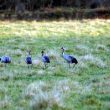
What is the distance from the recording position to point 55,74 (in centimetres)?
1512

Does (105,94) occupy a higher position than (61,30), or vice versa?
(105,94)

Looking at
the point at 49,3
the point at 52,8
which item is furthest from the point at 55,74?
the point at 49,3

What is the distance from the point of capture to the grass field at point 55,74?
10680mm

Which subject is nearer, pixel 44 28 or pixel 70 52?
pixel 70 52

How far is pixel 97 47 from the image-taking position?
2308 centimetres

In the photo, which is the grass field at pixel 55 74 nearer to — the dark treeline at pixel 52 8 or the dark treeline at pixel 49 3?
the dark treeline at pixel 52 8

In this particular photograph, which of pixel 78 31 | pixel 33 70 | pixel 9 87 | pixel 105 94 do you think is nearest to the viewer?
pixel 105 94

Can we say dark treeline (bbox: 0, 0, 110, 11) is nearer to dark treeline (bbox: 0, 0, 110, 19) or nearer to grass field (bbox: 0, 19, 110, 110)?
dark treeline (bbox: 0, 0, 110, 19)

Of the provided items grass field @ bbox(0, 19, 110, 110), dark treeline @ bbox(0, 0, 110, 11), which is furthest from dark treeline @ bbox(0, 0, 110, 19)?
grass field @ bbox(0, 19, 110, 110)

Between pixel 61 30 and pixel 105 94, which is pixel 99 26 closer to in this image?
pixel 61 30

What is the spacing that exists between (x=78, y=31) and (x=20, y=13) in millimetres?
15653

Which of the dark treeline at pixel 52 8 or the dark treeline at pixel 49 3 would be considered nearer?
the dark treeline at pixel 52 8

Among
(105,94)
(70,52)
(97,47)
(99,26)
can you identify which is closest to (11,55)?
(70,52)

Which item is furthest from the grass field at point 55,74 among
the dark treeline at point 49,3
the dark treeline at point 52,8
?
the dark treeline at point 49,3
